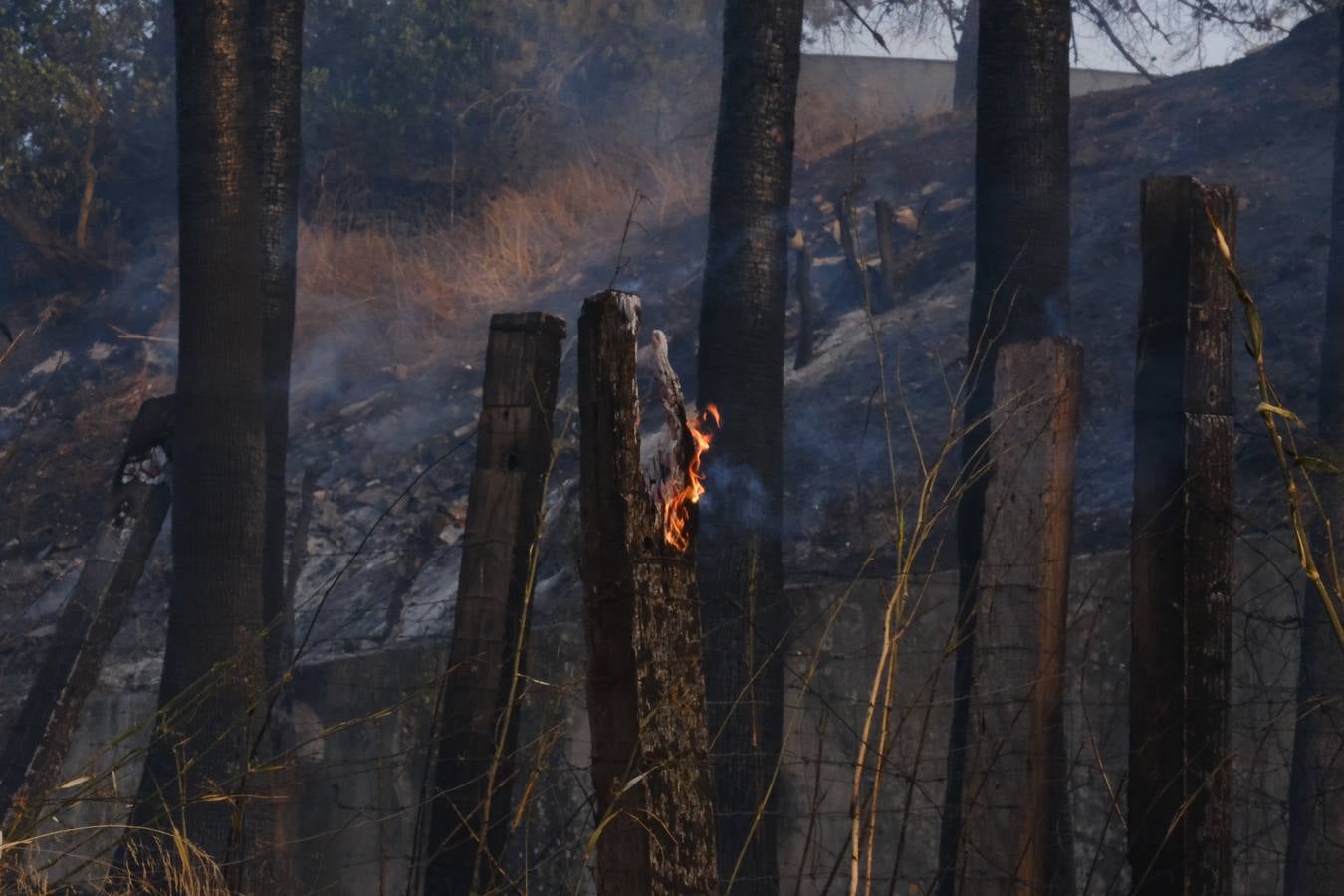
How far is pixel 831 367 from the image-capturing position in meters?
12.8

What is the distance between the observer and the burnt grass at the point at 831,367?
1030cm

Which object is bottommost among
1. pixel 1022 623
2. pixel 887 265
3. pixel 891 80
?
pixel 1022 623

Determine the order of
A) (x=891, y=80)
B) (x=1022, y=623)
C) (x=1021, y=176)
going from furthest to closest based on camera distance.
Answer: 1. (x=891, y=80)
2. (x=1021, y=176)
3. (x=1022, y=623)

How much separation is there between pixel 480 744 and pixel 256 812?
6.87ft

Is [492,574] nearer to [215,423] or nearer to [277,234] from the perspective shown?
[215,423]

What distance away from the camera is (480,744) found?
4.43m

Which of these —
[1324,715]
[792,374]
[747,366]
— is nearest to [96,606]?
[747,366]

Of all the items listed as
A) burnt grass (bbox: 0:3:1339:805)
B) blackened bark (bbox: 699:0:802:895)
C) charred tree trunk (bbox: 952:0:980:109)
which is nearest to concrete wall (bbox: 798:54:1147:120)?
charred tree trunk (bbox: 952:0:980:109)

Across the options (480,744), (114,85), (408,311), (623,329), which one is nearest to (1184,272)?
(623,329)

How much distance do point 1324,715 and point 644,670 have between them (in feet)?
13.0

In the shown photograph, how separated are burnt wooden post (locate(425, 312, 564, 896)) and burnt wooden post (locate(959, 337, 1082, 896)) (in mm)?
1357

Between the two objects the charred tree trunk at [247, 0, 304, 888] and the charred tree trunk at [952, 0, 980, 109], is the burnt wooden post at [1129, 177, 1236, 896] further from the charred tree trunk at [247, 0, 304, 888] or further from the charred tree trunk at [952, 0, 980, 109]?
the charred tree trunk at [952, 0, 980, 109]

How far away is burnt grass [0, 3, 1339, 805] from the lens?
1030cm

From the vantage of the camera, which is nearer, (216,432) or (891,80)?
(216,432)
